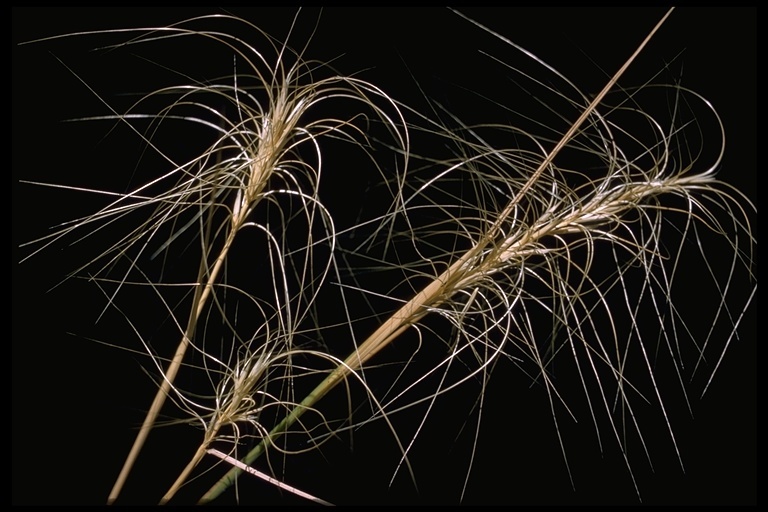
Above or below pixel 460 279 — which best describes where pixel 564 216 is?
above

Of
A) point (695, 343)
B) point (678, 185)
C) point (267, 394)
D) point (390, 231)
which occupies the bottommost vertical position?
point (267, 394)

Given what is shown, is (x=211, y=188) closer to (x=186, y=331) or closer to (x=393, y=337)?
(x=186, y=331)

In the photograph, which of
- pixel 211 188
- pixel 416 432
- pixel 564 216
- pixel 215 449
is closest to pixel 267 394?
pixel 215 449

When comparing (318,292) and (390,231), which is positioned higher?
(390,231)

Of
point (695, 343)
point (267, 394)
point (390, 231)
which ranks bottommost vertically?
point (267, 394)

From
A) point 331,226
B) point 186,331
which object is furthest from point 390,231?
point 186,331

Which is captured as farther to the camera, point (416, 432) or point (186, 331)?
point (186, 331)

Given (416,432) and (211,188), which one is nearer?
(416,432)

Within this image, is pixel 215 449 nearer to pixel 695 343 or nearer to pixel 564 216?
pixel 564 216
